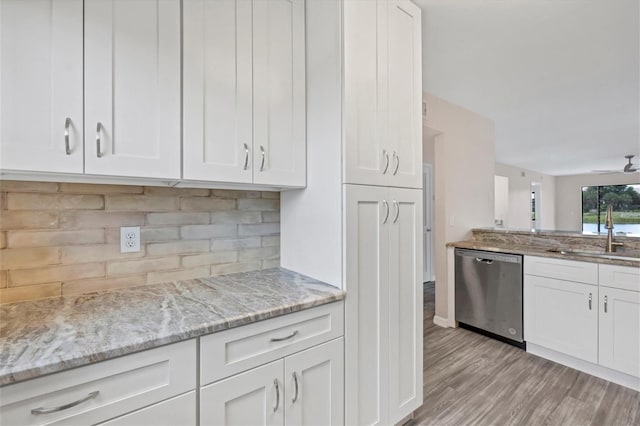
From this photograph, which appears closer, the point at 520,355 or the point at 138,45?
the point at 138,45

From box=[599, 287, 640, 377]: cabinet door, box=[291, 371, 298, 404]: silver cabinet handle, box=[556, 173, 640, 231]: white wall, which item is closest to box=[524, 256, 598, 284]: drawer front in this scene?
box=[599, 287, 640, 377]: cabinet door

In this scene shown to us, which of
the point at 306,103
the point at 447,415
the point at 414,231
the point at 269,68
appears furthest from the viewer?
the point at 447,415

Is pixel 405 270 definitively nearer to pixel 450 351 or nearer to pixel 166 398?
pixel 166 398

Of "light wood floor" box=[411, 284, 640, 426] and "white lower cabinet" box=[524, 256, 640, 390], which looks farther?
"white lower cabinet" box=[524, 256, 640, 390]

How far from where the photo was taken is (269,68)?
147 centimetres

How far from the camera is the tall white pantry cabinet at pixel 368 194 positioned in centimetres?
140

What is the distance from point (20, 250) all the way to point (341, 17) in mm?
1735

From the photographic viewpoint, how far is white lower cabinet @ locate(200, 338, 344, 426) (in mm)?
1046

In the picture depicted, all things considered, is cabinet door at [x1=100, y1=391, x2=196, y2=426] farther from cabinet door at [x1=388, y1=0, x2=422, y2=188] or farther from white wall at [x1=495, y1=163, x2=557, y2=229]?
white wall at [x1=495, y1=163, x2=557, y2=229]

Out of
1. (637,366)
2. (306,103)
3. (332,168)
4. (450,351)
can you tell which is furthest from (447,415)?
(306,103)

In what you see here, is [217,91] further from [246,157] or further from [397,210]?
[397,210]

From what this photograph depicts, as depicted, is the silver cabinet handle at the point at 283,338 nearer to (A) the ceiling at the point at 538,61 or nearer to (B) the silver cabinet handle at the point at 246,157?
(B) the silver cabinet handle at the point at 246,157

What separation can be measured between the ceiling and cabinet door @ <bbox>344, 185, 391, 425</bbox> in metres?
1.34

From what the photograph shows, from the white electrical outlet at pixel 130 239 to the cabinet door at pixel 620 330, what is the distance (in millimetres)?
3112
